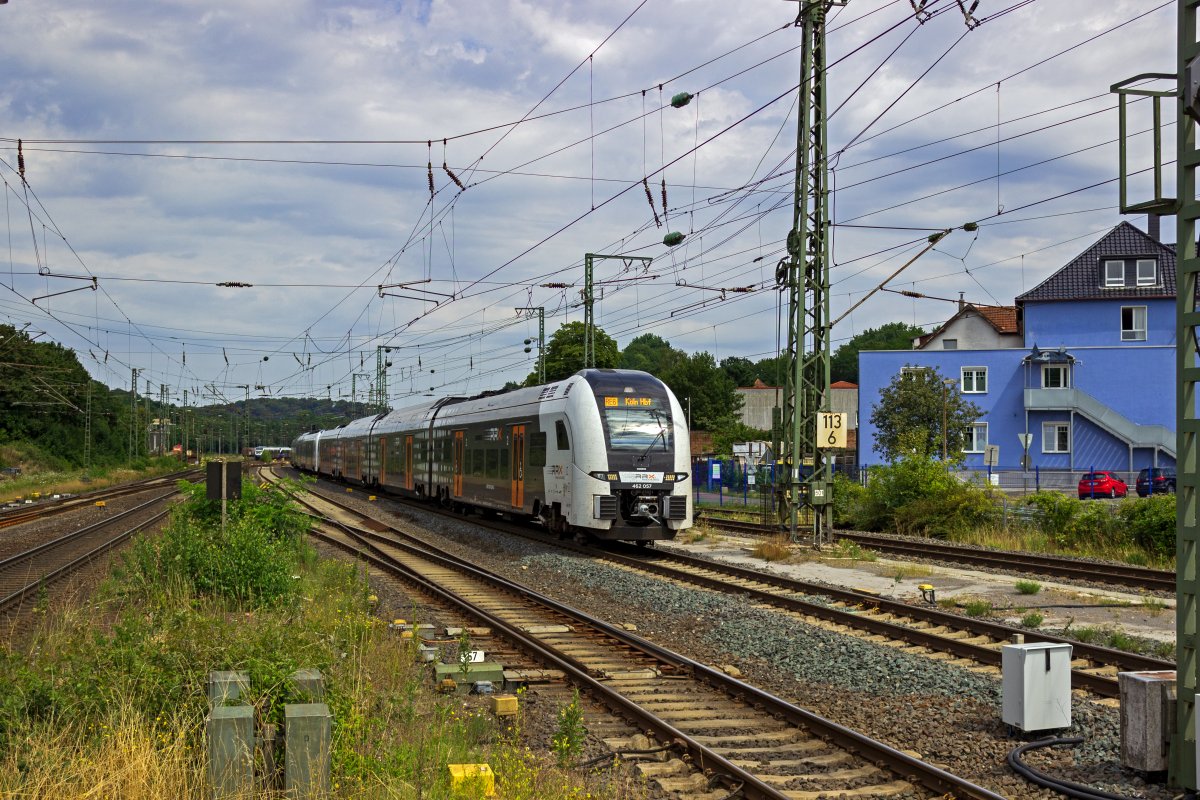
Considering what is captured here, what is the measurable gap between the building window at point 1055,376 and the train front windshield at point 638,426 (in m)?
36.2

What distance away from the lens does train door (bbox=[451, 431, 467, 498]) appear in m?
30.0

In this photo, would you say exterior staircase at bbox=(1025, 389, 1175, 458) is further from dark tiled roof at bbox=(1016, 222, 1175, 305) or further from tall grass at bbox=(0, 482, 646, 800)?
tall grass at bbox=(0, 482, 646, 800)

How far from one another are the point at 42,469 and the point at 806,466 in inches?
2267

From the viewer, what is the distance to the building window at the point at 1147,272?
183 ft

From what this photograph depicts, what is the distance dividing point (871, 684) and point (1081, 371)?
46.6 metres

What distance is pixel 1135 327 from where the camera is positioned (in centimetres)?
5578

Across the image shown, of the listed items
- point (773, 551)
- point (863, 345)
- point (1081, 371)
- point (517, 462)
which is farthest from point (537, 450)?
point (863, 345)

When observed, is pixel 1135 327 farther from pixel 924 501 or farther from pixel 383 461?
pixel 383 461

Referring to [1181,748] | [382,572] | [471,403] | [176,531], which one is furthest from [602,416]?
[1181,748]

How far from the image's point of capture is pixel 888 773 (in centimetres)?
705

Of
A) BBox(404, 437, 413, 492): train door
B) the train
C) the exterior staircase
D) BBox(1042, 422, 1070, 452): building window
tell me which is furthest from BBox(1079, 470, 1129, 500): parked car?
BBox(404, 437, 413, 492): train door

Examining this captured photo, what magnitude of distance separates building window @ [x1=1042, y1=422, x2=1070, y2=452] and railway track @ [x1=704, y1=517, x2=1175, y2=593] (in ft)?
97.8

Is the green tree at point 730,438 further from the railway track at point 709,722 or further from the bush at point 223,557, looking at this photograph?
the railway track at point 709,722

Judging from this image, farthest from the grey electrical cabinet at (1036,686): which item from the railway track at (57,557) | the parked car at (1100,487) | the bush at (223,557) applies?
the parked car at (1100,487)
